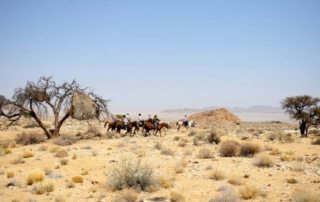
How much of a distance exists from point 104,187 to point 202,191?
3699mm

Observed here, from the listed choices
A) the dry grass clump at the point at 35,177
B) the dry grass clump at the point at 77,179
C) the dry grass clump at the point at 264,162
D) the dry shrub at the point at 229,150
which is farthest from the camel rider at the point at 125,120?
the dry grass clump at the point at 77,179

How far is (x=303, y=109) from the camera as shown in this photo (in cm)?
4234

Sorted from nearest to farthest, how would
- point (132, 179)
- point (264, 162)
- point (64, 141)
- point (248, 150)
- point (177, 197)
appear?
1. point (177, 197)
2. point (132, 179)
3. point (264, 162)
4. point (248, 150)
5. point (64, 141)

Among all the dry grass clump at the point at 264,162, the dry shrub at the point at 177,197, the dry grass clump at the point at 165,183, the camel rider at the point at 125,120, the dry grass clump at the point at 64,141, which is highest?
the camel rider at the point at 125,120

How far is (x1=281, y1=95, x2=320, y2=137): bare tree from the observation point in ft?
136

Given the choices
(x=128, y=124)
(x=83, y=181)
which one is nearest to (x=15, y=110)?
(x=128, y=124)

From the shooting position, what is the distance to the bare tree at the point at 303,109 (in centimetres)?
4131

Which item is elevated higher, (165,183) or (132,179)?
(132,179)

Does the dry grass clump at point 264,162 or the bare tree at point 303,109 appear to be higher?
the bare tree at point 303,109

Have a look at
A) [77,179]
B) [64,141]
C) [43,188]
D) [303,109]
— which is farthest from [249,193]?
[303,109]

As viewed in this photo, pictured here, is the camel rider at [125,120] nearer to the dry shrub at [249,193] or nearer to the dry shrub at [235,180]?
the dry shrub at [235,180]

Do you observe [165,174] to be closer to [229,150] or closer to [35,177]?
[35,177]

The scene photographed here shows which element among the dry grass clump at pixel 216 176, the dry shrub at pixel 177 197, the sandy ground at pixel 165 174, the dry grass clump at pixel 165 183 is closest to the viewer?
the dry shrub at pixel 177 197

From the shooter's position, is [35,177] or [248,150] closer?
[35,177]
